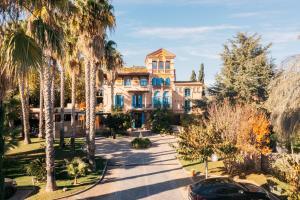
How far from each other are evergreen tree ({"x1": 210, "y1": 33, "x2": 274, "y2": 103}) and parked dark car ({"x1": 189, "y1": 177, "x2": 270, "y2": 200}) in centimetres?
1843

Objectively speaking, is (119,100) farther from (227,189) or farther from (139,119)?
(227,189)

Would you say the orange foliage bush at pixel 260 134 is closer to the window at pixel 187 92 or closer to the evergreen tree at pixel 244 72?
the evergreen tree at pixel 244 72

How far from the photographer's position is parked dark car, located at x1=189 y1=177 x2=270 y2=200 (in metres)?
15.8

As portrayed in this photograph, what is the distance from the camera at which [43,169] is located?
68.1 feet

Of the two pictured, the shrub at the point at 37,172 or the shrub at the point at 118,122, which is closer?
the shrub at the point at 37,172

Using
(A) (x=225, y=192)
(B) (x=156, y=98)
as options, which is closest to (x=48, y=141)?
(A) (x=225, y=192)

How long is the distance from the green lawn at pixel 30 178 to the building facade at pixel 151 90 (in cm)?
1901

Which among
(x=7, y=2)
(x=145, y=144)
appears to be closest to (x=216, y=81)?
(x=145, y=144)

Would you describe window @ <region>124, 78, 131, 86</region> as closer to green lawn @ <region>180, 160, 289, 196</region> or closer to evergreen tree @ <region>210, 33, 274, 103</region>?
evergreen tree @ <region>210, 33, 274, 103</region>

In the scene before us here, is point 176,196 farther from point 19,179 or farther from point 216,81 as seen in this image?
point 216,81

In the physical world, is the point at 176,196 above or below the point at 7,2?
below

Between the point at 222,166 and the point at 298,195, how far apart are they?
14489mm

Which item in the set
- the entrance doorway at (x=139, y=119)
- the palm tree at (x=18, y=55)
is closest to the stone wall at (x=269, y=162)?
the palm tree at (x=18, y=55)

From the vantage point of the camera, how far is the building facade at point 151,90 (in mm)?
50562
